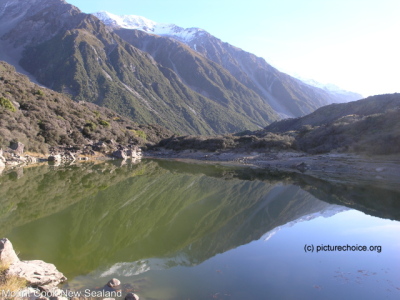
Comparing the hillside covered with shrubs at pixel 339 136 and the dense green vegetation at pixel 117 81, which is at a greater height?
the dense green vegetation at pixel 117 81

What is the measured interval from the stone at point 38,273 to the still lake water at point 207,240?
433mm

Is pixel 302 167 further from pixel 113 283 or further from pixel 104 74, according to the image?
pixel 104 74

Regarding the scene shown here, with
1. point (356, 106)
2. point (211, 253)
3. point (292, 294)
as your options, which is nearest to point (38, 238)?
point (211, 253)

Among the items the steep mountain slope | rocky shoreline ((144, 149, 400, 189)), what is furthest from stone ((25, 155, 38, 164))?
the steep mountain slope

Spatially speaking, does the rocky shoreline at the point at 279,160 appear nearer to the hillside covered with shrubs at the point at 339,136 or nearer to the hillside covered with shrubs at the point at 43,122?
the hillside covered with shrubs at the point at 339,136

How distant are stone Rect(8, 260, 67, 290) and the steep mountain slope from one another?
445 feet

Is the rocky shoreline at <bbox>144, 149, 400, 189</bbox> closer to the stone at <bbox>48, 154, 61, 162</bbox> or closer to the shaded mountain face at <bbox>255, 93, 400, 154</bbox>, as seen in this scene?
the shaded mountain face at <bbox>255, 93, 400, 154</bbox>

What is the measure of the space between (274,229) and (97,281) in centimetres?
917

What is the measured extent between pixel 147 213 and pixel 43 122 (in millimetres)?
45005

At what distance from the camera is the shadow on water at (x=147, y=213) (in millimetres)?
10555

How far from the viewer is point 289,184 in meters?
29.6

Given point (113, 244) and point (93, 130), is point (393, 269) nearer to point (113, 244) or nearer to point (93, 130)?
point (113, 244)

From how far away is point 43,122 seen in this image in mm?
52250

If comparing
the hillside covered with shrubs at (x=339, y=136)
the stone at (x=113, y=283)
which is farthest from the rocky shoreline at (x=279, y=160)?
the stone at (x=113, y=283)
